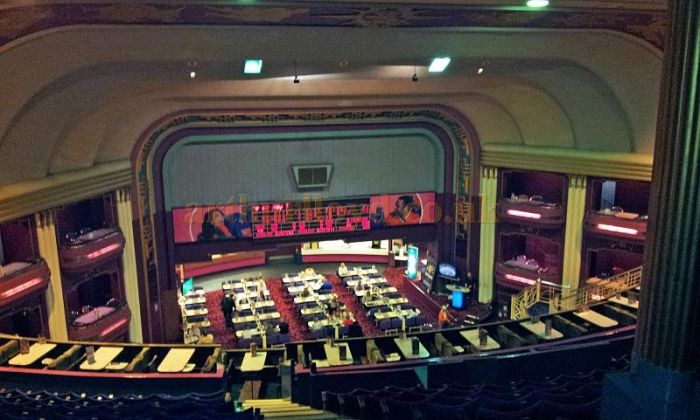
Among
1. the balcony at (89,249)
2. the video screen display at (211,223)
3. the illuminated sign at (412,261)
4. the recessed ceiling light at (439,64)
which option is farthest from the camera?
the illuminated sign at (412,261)

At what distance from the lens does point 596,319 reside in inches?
336

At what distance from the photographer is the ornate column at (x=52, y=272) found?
11.2m

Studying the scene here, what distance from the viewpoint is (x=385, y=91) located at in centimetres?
1465

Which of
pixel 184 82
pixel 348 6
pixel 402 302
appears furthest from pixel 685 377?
pixel 402 302

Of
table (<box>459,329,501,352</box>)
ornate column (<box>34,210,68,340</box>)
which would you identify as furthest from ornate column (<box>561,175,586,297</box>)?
ornate column (<box>34,210,68,340</box>)

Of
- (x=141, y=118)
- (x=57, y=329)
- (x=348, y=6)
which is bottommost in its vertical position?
(x=57, y=329)

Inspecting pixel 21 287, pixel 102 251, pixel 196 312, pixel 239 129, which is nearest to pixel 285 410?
pixel 21 287

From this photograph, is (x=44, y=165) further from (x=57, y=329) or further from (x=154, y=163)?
(x=154, y=163)

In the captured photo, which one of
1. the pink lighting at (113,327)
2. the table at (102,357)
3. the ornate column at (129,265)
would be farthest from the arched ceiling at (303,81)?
the table at (102,357)

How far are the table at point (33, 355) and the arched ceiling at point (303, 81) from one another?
375 centimetres

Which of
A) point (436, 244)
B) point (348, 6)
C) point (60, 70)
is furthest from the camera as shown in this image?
point (436, 244)

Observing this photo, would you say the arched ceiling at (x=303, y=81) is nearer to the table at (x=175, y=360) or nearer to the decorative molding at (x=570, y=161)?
the decorative molding at (x=570, y=161)

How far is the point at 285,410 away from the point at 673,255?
13.5 ft

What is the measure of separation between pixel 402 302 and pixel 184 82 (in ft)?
32.6
